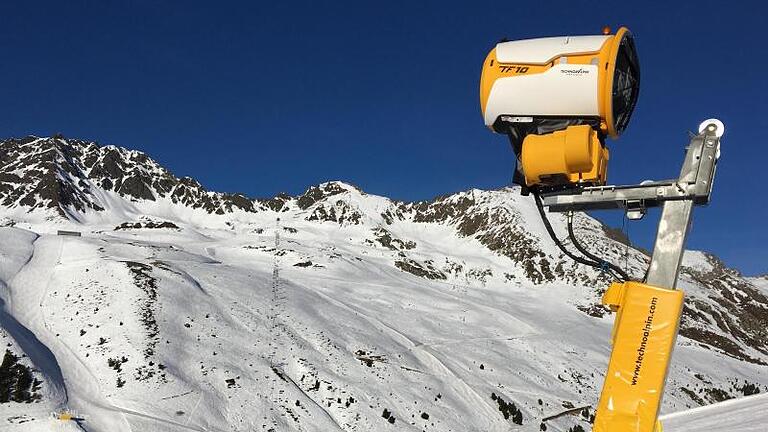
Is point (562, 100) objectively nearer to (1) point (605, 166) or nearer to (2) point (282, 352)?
(1) point (605, 166)

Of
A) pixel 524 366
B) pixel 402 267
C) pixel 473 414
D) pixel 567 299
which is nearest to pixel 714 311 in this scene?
pixel 567 299

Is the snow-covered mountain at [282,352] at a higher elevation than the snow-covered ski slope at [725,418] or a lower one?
lower

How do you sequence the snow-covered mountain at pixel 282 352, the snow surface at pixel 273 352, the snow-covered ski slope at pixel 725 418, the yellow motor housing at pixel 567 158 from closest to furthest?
the yellow motor housing at pixel 567 158, the snow-covered ski slope at pixel 725 418, the snow-covered mountain at pixel 282 352, the snow surface at pixel 273 352

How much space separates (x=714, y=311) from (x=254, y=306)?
121 metres

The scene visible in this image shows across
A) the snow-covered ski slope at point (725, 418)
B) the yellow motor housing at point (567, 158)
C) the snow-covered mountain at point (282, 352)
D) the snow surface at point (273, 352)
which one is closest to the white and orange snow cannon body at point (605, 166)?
the yellow motor housing at point (567, 158)

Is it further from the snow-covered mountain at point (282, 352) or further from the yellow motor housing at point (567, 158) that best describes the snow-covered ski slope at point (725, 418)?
the yellow motor housing at point (567, 158)

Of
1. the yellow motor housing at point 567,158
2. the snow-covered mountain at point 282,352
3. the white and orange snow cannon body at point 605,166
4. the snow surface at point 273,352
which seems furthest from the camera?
the snow surface at point 273,352

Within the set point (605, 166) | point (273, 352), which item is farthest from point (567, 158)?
point (273, 352)

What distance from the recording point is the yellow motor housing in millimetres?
4957

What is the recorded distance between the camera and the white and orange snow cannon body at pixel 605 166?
425cm

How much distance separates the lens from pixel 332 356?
42125mm

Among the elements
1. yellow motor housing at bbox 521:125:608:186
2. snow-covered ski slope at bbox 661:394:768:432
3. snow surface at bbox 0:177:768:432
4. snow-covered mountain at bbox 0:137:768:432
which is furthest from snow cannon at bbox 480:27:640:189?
snow surface at bbox 0:177:768:432

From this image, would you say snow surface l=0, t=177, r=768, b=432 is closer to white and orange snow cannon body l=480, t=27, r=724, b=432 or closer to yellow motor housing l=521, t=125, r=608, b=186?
white and orange snow cannon body l=480, t=27, r=724, b=432

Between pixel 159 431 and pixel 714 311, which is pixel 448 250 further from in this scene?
pixel 159 431
